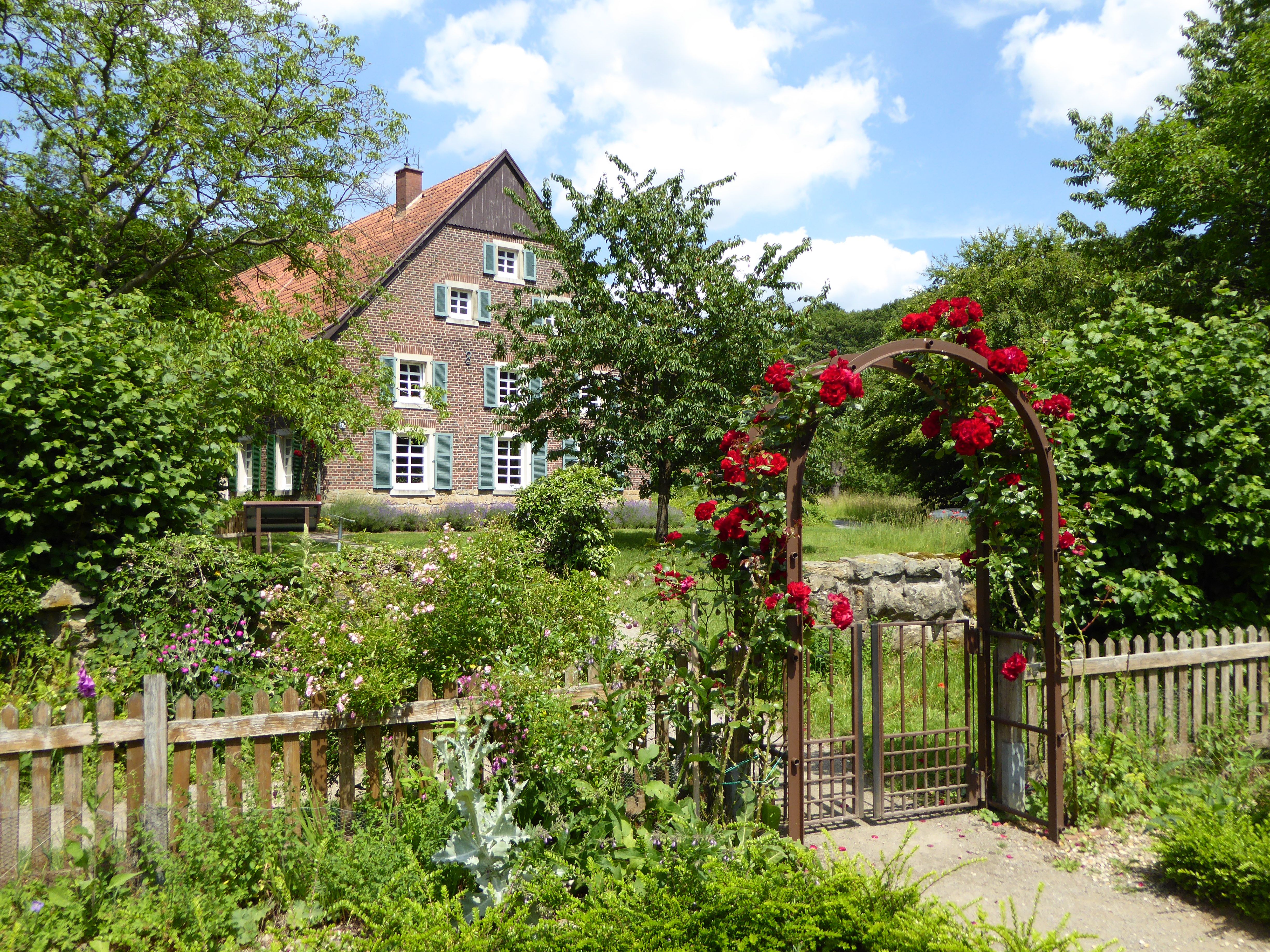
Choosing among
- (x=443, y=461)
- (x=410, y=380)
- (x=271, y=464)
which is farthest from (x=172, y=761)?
(x=271, y=464)

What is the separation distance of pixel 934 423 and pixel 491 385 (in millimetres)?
20438

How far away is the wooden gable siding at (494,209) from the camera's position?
23922mm

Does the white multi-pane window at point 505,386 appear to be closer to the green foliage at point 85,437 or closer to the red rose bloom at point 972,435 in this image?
the green foliage at point 85,437

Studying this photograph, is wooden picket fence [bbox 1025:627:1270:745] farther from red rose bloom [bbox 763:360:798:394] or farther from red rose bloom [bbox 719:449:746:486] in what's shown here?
red rose bloom [bbox 763:360:798:394]

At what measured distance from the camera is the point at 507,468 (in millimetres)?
24875

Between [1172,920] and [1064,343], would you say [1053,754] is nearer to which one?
[1172,920]

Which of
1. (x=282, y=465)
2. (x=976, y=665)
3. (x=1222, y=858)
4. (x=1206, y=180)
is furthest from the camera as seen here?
(x=282, y=465)

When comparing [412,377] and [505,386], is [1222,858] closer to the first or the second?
[412,377]

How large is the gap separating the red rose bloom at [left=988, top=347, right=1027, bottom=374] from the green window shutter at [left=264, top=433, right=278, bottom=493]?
22.0 metres

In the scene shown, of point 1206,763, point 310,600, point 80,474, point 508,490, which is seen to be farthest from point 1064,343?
point 508,490

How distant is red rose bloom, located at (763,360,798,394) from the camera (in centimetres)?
416

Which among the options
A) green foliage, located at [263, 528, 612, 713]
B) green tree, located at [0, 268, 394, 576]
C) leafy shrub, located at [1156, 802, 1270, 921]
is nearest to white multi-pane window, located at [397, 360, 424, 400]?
green tree, located at [0, 268, 394, 576]

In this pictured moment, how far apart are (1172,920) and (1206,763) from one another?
7.34ft

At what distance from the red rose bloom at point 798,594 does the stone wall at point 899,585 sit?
4.82 m
